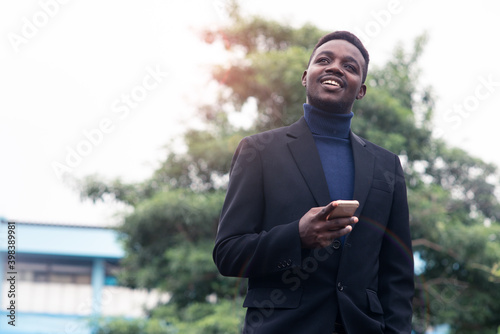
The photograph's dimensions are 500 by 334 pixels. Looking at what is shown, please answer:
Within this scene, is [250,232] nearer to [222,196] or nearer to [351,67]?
[351,67]

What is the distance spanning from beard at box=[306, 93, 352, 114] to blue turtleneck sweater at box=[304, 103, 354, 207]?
2 centimetres

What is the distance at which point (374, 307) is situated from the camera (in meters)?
2.04

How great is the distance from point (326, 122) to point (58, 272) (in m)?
25.8

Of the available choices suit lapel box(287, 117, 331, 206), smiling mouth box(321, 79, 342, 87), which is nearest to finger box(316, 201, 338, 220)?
suit lapel box(287, 117, 331, 206)

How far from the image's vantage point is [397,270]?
85.2 inches

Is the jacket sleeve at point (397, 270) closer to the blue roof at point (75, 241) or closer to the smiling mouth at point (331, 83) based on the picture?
the smiling mouth at point (331, 83)

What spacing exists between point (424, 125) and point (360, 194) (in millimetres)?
Result: 10547

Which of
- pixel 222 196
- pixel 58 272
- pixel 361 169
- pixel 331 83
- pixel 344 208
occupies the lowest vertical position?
pixel 58 272

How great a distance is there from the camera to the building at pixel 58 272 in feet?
75.3

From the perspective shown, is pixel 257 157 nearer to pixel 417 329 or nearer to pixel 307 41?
pixel 307 41

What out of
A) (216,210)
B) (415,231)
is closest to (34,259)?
(216,210)

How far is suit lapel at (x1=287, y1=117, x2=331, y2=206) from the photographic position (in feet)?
6.79

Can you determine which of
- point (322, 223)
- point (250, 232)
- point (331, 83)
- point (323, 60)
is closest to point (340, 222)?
point (322, 223)

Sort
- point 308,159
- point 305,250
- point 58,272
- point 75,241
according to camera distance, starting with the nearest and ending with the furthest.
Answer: point 305,250 → point 308,159 → point 75,241 → point 58,272
